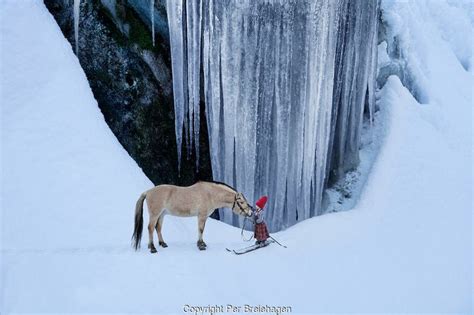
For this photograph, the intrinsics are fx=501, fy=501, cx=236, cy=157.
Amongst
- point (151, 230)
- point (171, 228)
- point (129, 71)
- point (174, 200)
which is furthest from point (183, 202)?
point (129, 71)

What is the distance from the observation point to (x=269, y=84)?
1023 centimetres

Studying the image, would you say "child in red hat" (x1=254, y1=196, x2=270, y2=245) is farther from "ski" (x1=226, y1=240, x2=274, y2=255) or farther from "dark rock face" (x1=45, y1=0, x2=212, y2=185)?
Result: "dark rock face" (x1=45, y1=0, x2=212, y2=185)

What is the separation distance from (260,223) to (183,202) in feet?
3.52

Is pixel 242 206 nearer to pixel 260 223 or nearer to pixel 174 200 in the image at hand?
pixel 260 223

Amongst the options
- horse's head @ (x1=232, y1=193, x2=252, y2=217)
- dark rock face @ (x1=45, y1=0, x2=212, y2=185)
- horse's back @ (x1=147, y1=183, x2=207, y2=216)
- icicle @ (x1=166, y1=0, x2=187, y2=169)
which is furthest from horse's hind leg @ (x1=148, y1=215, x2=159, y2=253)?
dark rock face @ (x1=45, y1=0, x2=212, y2=185)

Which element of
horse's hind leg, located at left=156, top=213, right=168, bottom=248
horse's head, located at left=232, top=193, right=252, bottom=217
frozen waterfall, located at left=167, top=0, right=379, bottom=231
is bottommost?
horse's hind leg, located at left=156, top=213, right=168, bottom=248

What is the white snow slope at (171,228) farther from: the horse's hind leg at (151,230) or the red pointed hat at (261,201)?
the red pointed hat at (261,201)

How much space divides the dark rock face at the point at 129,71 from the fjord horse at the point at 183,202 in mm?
4450

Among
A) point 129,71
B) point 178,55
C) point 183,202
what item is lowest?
point 183,202

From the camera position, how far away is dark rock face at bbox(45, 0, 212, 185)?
10.3 meters

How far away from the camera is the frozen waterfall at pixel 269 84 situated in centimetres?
982

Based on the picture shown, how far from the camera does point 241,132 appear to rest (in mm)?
10109

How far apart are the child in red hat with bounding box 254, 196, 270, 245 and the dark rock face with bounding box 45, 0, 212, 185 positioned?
15.2ft

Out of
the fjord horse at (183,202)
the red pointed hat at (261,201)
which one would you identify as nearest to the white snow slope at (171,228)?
the fjord horse at (183,202)
